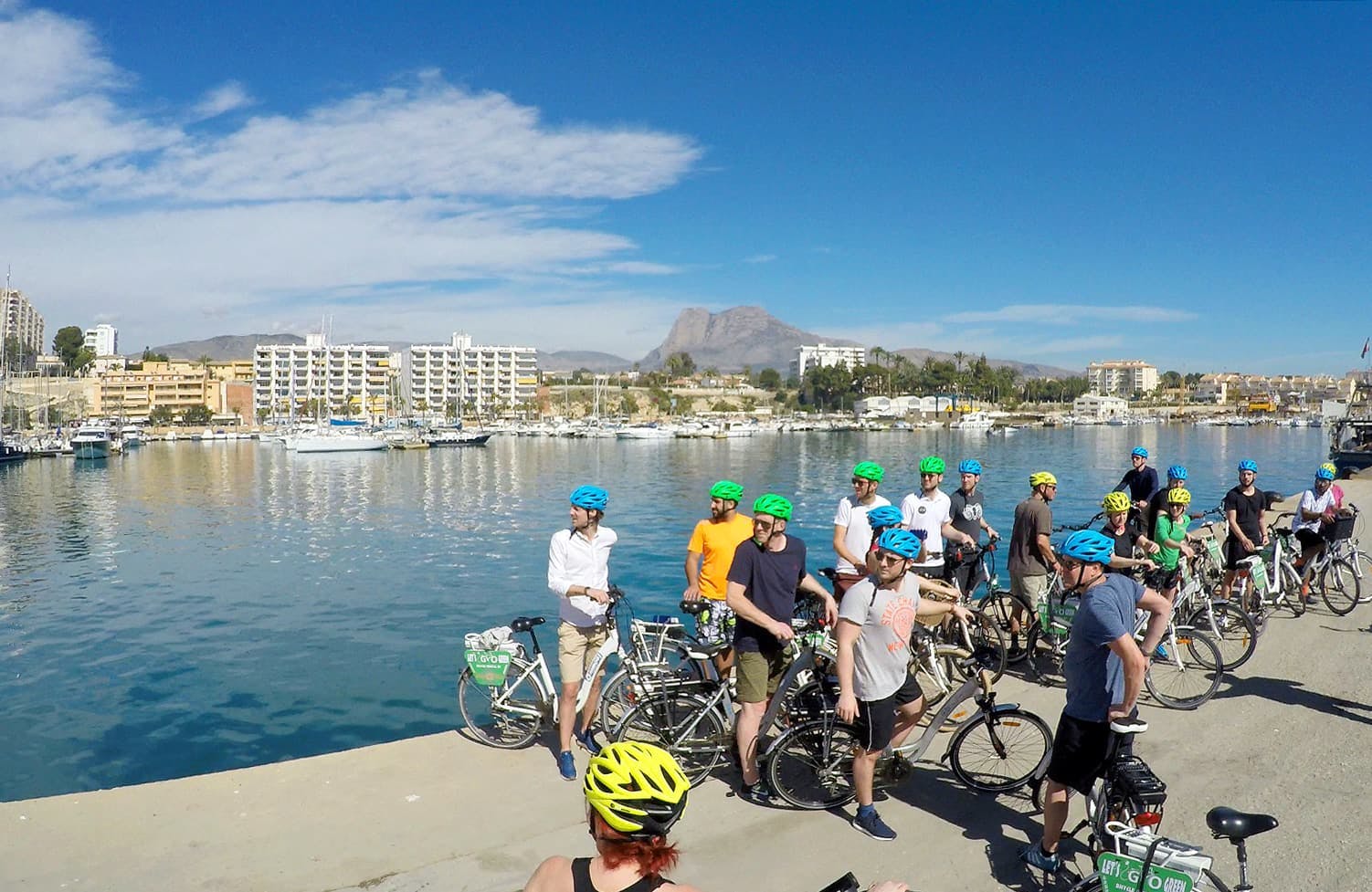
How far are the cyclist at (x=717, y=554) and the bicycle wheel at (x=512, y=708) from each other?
1.41m

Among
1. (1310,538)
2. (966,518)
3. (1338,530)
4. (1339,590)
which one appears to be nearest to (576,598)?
(966,518)

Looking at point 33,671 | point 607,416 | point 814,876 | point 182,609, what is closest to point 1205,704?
point 814,876

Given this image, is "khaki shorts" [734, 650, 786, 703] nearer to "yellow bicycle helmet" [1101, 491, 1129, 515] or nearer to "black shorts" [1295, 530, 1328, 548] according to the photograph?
"yellow bicycle helmet" [1101, 491, 1129, 515]

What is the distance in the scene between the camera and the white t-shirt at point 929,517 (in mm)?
9078

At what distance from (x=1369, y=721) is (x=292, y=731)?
11329 mm

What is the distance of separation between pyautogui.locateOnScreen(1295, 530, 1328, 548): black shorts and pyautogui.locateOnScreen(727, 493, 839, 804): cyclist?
345 inches

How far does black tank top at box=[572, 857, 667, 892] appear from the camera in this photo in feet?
8.15

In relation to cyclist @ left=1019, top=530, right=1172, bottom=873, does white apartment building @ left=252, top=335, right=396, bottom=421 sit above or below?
above

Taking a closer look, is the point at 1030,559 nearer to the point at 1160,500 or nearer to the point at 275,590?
the point at 1160,500

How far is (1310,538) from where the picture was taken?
11.4m

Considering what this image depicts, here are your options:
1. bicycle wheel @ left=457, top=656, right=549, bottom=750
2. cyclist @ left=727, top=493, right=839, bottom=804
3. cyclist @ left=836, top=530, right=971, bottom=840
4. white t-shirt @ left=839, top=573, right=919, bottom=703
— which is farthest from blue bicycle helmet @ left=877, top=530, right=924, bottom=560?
bicycle wheel @ left=457, top=656, right=549, bottom=750

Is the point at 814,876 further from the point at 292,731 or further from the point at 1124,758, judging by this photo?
the point at 292,731

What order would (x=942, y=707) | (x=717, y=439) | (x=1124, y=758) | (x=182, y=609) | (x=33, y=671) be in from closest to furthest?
(x=1124, y=758)
(x=942, y=707)
(x=33, y=671)
(x=182, y=609)
(x=717, y=439)

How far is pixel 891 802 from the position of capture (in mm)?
5938
